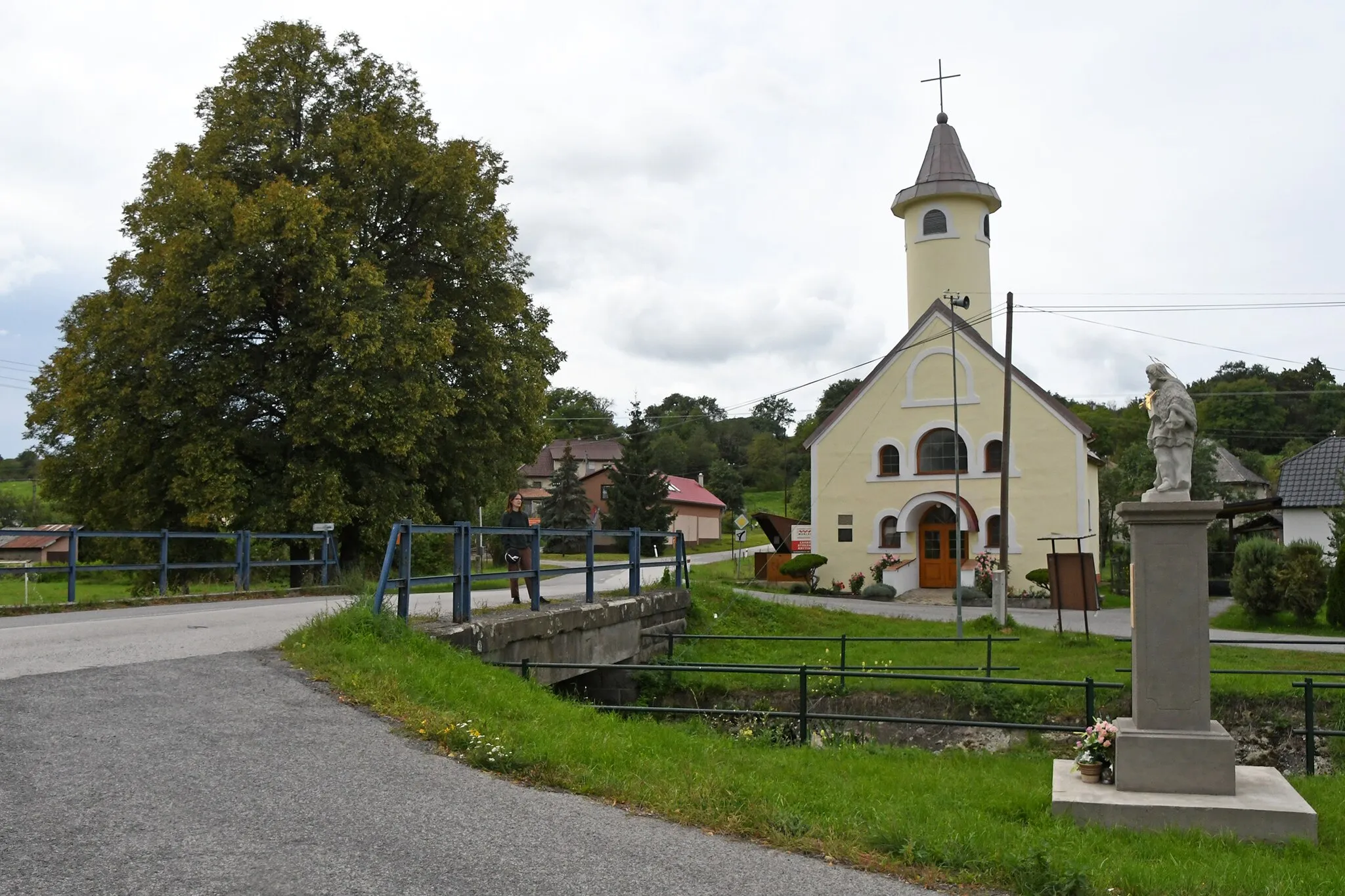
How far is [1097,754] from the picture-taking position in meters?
7.89

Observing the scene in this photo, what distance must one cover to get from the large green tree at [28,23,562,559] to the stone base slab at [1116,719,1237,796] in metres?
17.4

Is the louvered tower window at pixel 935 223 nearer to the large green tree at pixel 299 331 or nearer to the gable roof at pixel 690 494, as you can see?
the large green tree at pixel 299 331

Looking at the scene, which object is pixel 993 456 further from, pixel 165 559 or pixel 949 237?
Answer: pixel 165 559

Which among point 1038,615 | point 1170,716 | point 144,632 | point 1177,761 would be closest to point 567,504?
A: point 1038,615

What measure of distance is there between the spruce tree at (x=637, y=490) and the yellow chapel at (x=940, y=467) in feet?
84.1

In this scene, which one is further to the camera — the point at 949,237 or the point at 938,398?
the point at 949,237

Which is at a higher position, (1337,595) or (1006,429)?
(1006,429)

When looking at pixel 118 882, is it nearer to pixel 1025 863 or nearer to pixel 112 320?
pixel 1025 863

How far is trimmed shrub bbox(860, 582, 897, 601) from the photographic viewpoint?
31.7 meters

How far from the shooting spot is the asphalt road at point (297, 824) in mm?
4766

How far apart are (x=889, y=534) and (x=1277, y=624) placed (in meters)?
11.7

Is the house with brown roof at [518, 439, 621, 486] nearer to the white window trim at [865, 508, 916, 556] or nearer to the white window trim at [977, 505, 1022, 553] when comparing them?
the white window trim at [865, 508, 916, 556]

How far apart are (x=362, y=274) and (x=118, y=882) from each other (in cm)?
1953

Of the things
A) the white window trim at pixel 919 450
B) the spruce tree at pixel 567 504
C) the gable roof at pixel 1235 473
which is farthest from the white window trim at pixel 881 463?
the gable roof at pixel 1235 473
